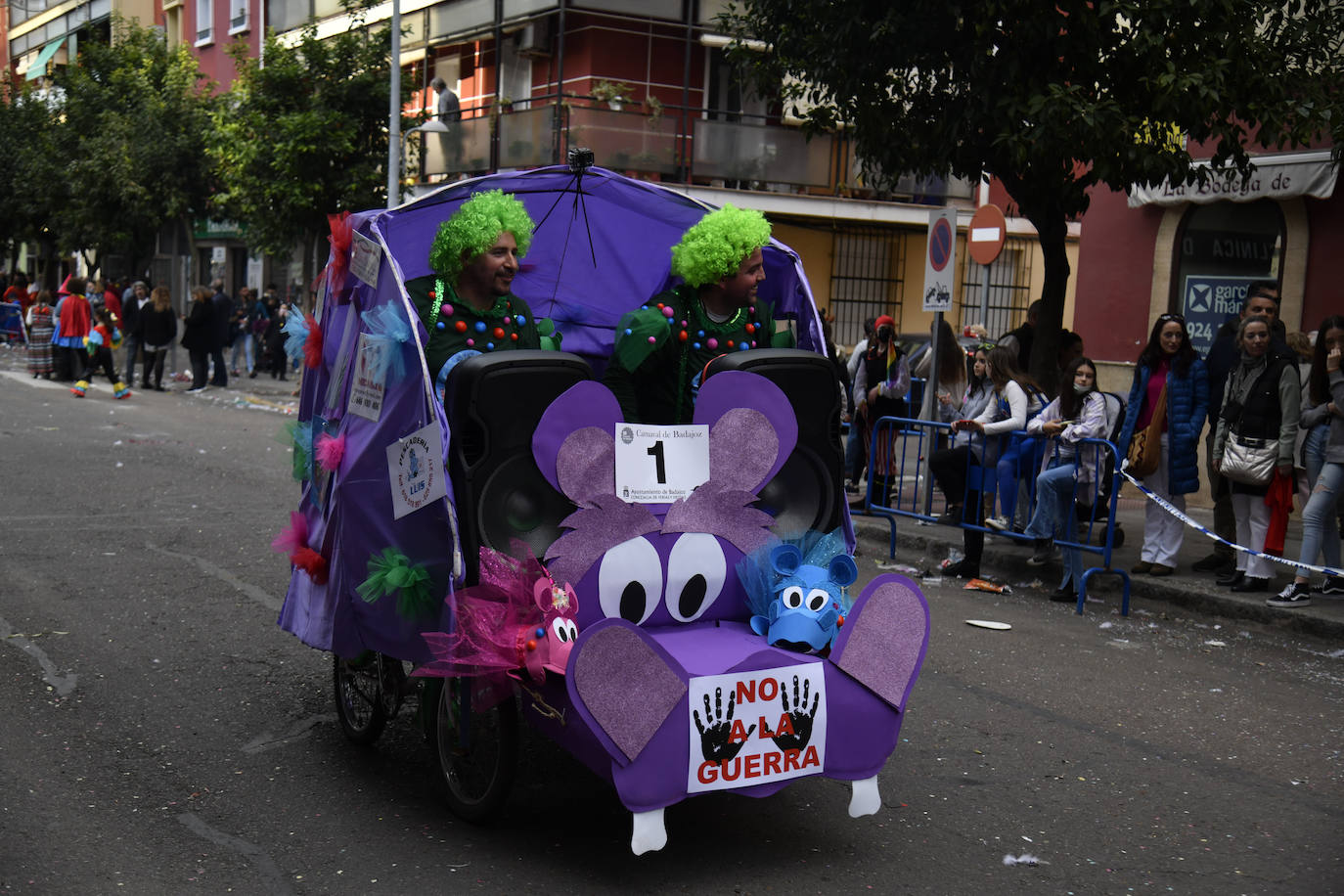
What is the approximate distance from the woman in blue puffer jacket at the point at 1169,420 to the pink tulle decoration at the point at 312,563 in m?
6.06

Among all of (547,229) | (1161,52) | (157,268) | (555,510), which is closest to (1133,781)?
(555,510)

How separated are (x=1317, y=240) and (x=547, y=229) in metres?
9.38

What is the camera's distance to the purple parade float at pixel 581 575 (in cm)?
399

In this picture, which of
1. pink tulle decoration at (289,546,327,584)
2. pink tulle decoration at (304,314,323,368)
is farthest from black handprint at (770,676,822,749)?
pink tulle decoration at (304,314,323,368)

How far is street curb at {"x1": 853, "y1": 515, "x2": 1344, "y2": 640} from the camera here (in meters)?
8.14

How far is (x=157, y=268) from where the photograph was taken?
141 ft

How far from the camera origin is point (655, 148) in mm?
23766

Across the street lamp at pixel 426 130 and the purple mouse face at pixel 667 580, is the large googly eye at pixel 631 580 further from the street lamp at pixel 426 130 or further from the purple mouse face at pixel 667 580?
the street lamp at pixel 426 130

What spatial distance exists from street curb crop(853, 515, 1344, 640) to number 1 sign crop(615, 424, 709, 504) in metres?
4.84

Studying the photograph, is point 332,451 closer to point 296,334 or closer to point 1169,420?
point 296,334

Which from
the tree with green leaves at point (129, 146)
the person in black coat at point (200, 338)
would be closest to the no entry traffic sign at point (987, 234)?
the person in black coat at point (200, 338)

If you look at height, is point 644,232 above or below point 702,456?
above

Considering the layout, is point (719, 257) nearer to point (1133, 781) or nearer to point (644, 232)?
point (644, 232)

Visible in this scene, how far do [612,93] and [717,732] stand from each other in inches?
820
